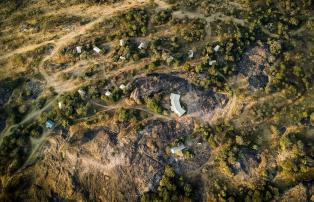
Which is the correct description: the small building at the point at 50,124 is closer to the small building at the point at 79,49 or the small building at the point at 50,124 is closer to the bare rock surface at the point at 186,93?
the bare rock surface at the point at 186,93

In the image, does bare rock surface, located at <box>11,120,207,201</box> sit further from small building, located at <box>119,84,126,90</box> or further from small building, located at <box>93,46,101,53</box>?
small building, located at <box>93,46,101,53</box>

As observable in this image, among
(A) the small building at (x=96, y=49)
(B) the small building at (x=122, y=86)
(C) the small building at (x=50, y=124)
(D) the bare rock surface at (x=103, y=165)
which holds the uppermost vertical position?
(A) the small building at (x=96, y=49)

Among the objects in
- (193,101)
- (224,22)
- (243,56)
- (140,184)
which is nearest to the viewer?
(140,184)

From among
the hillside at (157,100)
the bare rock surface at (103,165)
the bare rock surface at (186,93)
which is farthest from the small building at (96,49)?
the bare rock surface at (103,165)

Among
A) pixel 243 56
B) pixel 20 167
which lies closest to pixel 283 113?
pixel 243 56

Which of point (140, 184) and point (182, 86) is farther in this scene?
point (182, 86)

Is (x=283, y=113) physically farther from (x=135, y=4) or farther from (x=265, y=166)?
(x=135, y=4)

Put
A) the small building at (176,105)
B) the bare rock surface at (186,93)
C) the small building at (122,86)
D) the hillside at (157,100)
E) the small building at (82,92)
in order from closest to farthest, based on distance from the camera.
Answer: the hillside at (157,100) → the small building at (176,105) → the bare rock surface at (186,93) → the small building at (122,86) → the small building at (82,92)

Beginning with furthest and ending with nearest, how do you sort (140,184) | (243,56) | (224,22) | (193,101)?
(224,22) < (243,56) < (193,101) < (140,184)
